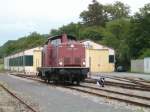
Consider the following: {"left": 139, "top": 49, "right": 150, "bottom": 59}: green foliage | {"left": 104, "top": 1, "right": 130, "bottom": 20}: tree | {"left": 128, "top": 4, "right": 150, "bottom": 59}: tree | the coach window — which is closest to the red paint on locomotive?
{"left": 139, "top": 49, "right": 150, "bottom": 59}: green foliage

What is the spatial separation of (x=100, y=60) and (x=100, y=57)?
0.71m

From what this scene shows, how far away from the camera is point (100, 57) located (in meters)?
86.1

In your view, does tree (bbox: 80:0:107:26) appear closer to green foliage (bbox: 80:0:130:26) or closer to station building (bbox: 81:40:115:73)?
green foliage (bbox: 80:0:130:26)

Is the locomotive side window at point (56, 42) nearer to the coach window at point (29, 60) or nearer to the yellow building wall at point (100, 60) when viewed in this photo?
the yellow building wall at point (100, 60)

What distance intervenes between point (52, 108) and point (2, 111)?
79.5 inches

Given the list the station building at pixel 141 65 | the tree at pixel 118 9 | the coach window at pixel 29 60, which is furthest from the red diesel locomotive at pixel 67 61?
the tree at pixel 118 9

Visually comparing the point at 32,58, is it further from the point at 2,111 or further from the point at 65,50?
the point at 2,111

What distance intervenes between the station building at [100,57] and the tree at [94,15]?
3081 inches

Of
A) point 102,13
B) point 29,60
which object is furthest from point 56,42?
point 102,13

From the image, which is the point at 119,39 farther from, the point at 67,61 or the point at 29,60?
the point at 67,61

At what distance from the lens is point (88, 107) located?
1956 cm

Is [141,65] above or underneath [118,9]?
underneath

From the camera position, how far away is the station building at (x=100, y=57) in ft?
278

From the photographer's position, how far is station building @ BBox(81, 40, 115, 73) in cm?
8475
